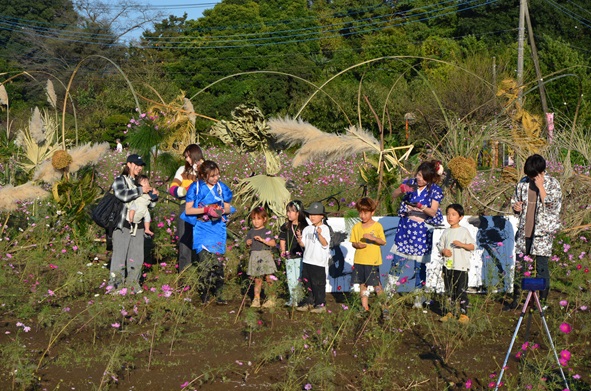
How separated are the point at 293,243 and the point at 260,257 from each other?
358mm

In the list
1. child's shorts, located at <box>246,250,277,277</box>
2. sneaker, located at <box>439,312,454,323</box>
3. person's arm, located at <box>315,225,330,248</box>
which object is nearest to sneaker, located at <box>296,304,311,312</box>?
child's shorts, located at <box>246,250,277,277</box>

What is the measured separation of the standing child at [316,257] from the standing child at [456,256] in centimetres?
101

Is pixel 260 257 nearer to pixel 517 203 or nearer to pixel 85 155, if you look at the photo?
pixel 517 203

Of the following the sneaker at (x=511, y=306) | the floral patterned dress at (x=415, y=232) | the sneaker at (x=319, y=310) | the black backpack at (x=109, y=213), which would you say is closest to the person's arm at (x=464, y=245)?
the floral patterned dress at (x=415, y=232)

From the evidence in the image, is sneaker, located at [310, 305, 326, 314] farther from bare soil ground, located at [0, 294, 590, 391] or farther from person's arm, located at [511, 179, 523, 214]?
person's arm, located at [511, 179, 523, 214]

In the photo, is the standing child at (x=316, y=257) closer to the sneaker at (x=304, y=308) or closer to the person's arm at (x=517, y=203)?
the sneaker at (x=304, y=308)

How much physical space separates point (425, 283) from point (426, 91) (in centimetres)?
2378

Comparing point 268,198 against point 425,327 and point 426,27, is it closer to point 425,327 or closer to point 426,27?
point 425,327

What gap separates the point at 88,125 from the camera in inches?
1254

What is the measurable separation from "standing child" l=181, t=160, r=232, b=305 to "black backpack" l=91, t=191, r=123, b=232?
0.70 metres

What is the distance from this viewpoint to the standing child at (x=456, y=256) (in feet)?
22.6

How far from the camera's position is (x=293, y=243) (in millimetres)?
7496

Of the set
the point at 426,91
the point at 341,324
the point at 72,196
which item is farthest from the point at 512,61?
the point at 341,324

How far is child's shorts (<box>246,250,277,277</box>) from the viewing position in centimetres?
724
